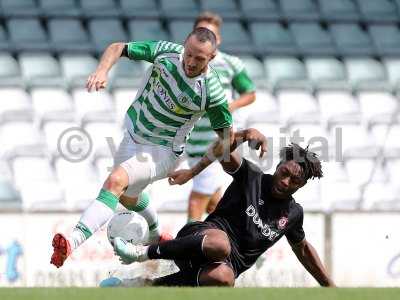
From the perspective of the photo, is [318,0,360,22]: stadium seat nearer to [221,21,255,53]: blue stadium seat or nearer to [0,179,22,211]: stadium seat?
[221,21,255,53]: blue stadium seat

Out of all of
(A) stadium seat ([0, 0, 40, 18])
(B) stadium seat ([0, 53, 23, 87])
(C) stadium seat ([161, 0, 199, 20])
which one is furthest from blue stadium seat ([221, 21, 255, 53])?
(B) stadium seat ([0, 53, 23, 87])

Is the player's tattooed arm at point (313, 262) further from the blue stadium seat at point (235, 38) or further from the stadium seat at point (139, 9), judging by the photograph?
the stadium seat at point (139, 9)

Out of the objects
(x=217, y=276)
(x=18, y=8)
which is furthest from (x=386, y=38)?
(x=217, y=276)

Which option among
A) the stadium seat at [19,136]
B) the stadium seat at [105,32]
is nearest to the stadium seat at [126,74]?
the stadium seat at [105,32]

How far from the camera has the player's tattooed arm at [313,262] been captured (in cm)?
626

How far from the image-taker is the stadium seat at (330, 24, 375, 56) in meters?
13.0

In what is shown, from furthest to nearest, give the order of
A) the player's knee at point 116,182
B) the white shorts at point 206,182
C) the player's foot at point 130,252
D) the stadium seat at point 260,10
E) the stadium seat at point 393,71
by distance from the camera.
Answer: the stadium seat at point 260,10 < the stadium seat at point 393,71 < the white shorts at point 206,182 < the player's foot at point 130,252 < the player's knee at point 116,182

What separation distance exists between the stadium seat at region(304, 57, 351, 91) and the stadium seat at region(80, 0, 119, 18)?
7.71 ft

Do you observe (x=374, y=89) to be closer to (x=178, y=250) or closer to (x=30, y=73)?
(x=30, y=73)

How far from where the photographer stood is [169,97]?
6000 millimetres

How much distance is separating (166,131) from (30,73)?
19.0 ft

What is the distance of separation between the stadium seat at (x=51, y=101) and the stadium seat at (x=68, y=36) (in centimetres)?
65

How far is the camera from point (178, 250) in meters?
5.89

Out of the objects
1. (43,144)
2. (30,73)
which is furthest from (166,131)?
(30,73)
